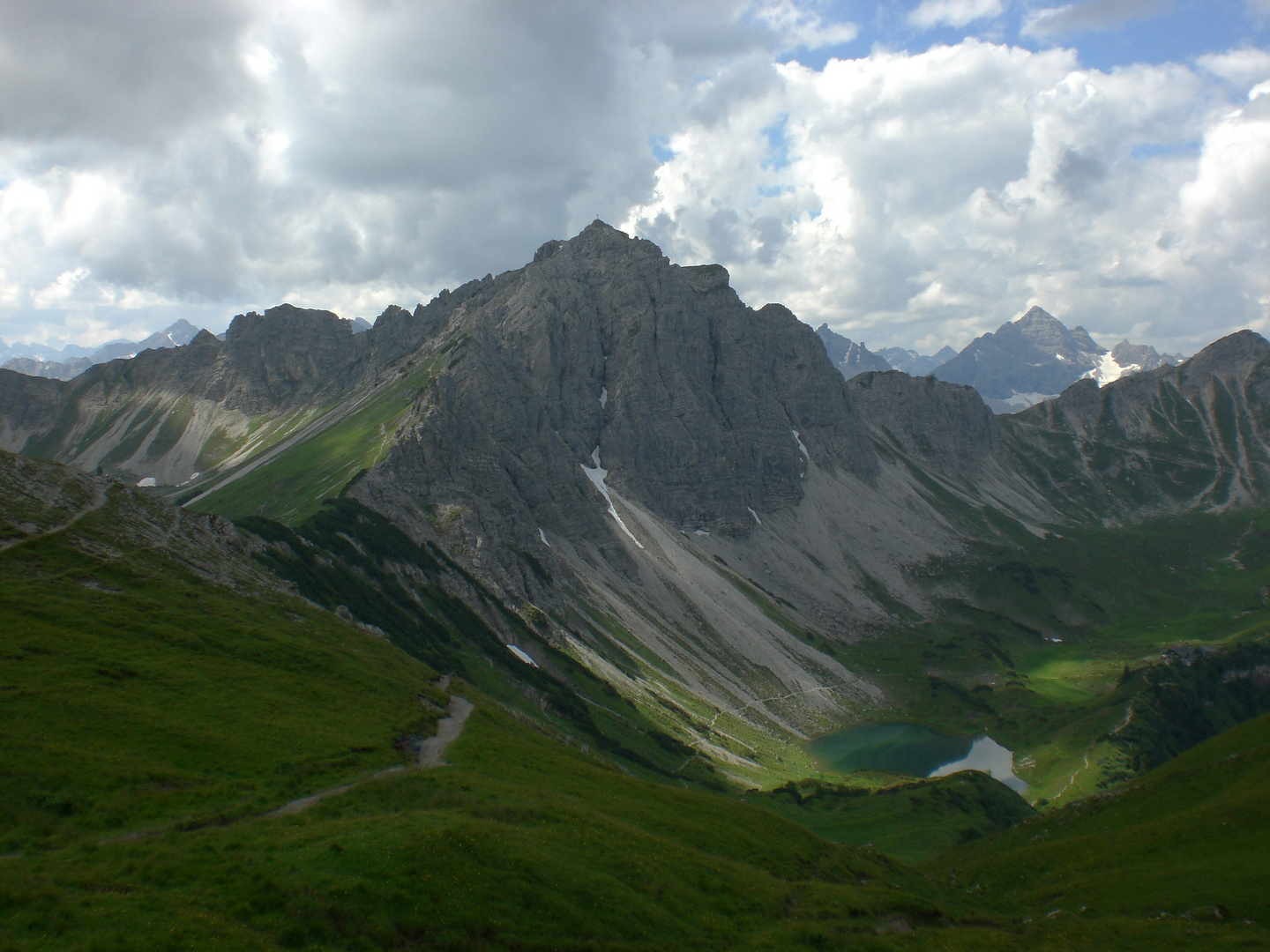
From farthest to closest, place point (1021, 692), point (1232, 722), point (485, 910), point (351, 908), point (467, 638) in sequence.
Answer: point (1021, 692) < point (1232, 722) < point (467, 638) < point (485, 910) < point (351, 908)

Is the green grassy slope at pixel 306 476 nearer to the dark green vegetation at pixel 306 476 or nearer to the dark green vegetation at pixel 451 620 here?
the dark green vegetation at pixel 306 476

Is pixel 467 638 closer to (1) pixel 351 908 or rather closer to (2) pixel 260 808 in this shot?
(2) pixel 260 808

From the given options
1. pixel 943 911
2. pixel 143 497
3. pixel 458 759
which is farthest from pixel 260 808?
pixel 143 497

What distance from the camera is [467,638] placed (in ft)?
342

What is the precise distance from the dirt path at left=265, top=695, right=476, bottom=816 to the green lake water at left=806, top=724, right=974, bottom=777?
299 ft

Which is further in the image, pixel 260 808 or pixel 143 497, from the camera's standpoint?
pixel 143 497

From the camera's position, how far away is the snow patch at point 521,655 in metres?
109

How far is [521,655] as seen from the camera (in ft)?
365

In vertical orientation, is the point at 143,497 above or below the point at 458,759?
above

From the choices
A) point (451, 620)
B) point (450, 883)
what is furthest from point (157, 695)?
point (451, 620)

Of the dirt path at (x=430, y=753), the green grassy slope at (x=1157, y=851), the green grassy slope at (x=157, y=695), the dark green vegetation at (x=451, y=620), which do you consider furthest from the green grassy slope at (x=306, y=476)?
the green grassy slope at (x=1157, y=851)

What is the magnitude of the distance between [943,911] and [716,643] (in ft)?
395

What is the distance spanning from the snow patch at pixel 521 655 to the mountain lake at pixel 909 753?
58.0 meters

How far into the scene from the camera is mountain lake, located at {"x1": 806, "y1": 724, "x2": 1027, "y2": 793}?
451 ft
